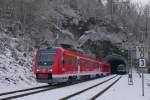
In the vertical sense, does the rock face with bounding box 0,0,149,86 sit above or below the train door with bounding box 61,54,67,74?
above

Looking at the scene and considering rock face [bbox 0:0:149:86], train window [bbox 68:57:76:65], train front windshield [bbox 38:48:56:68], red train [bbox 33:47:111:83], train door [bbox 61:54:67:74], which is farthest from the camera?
rock face [bbox 0:0:149:86]

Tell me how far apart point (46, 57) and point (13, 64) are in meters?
5.22

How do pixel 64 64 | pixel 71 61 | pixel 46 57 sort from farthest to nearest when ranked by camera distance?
pixel 71 61 → pixel 64 64 → pixel 46 57

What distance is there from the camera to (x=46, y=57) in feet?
92.9

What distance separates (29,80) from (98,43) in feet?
139

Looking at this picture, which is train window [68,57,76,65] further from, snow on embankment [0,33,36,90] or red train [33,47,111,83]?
snow on embankment [0,33,36,90]

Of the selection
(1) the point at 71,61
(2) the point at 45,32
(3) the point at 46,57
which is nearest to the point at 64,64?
(3) the point at 46,57

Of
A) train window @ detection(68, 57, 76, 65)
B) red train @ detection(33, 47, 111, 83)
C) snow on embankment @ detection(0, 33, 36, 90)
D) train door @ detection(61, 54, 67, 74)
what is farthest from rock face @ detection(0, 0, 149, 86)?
train window @ detection(68, 57, 76, 65)

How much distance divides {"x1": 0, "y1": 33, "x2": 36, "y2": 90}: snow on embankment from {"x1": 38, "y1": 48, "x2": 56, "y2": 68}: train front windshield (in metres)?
2.36

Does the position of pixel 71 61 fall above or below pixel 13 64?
above

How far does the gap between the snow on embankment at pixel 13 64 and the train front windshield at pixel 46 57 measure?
2.36 metres

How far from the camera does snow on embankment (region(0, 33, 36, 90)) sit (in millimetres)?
28047

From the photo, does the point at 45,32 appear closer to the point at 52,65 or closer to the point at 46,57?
the point at 46,57

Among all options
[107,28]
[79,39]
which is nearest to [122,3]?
[107,28]
